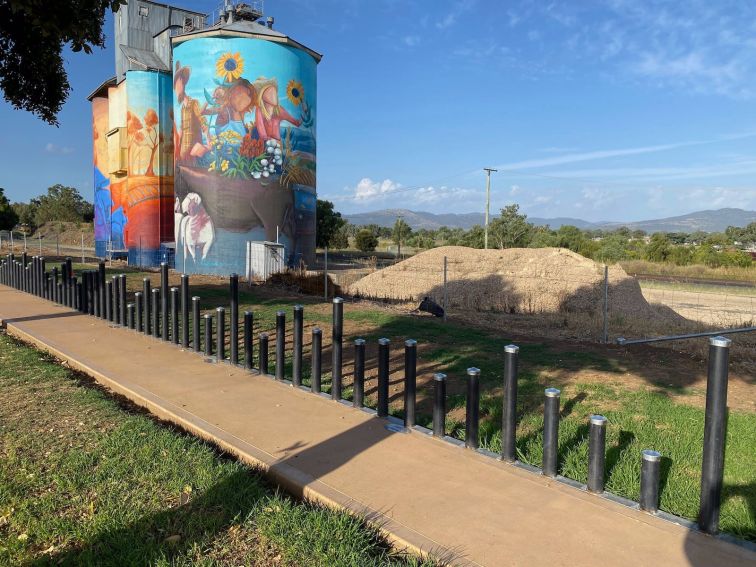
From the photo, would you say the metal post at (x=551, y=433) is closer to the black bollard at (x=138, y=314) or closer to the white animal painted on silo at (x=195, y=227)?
the black bollard at (x=138, y=314)

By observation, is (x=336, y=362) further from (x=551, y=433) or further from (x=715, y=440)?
(x=715, y=440)

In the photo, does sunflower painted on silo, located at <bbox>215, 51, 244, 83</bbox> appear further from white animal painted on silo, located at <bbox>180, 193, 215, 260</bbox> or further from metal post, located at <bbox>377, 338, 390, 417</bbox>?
metal post, located at <bbox>377, 338, 390, 417</bbox>

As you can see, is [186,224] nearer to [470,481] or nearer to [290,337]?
[290,337]

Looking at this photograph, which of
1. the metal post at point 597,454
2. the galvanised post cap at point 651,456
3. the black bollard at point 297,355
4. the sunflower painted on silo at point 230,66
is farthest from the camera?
the sunflower painted on silo at point 230,66

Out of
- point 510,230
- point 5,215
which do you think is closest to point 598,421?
point 510,230

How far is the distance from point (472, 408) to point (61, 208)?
90897 millimetres

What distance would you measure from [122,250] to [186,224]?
11.1 m

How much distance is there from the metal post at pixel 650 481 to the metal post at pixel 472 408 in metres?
1.30

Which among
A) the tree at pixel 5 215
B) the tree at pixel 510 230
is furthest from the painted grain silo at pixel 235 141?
the tree at pixel 5 215

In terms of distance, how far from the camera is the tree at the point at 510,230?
56781 mm

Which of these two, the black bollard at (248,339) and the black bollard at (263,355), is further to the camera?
the black bollard at (248,339)

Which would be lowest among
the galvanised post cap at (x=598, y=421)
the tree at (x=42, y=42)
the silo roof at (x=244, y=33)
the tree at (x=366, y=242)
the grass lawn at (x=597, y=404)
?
the grass lawn at (x=597, y=404)

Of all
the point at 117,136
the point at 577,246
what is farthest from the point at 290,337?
the point at 577,246

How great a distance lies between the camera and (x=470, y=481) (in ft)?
13.3
